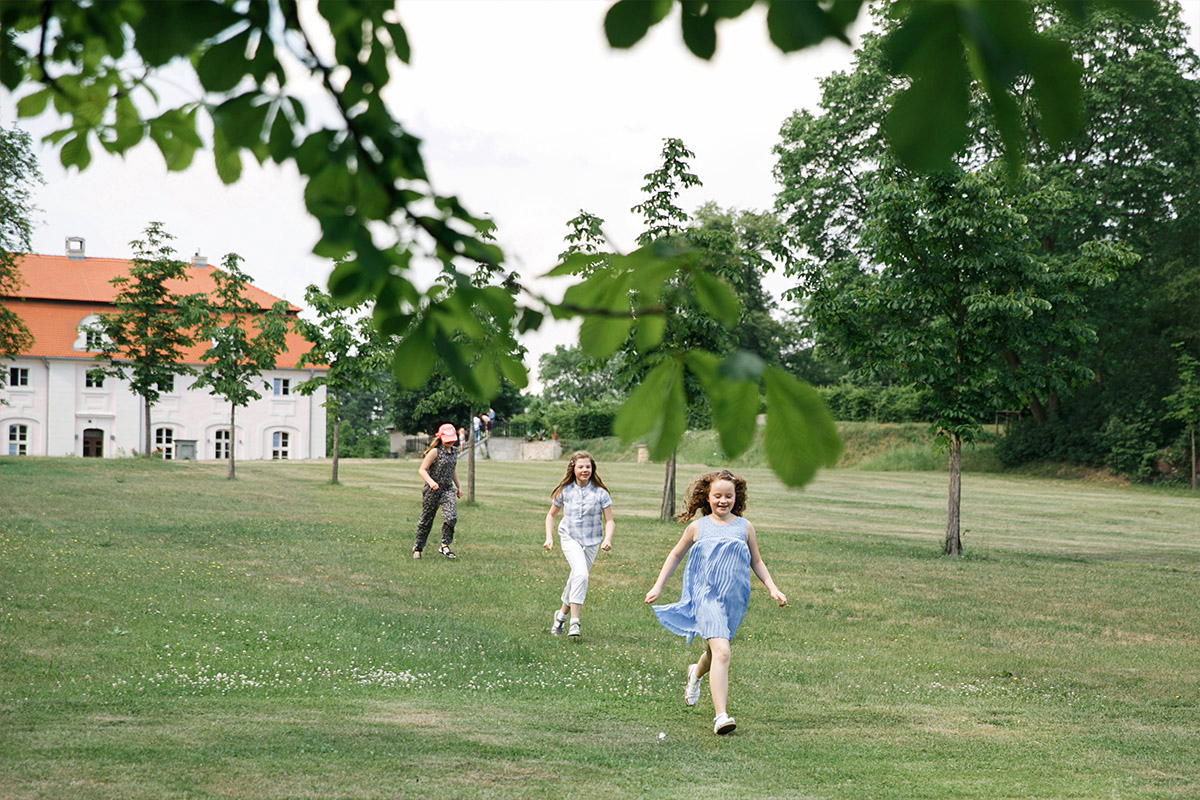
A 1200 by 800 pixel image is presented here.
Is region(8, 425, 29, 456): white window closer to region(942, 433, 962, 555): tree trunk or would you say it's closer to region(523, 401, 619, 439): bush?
region(523, 401, 619, 439): bush

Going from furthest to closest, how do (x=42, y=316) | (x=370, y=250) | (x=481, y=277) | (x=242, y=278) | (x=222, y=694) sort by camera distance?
1. (x=42, y=316)
2. (x=242, y=278)
3. (x=222, y=694)
4. (x=481, y=277)
5. (x=370, y=250)

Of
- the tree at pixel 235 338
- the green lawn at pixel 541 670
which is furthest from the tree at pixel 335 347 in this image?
the green lawn at pixel 541 670

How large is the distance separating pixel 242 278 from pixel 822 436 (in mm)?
33625

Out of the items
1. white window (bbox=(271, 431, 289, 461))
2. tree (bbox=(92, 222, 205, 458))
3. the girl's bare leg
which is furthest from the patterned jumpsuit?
white window (bbox=(271, 431, 289, 461))

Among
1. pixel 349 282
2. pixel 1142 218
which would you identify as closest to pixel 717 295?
pixel 349 282

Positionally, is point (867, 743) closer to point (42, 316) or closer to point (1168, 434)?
point (1168, 434)

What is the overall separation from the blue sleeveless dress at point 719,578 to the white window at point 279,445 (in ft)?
204

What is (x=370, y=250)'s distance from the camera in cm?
170

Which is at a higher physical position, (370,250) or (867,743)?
(370,250)

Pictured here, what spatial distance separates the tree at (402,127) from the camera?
4.09 feet

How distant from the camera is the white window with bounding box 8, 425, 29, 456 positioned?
6138cm

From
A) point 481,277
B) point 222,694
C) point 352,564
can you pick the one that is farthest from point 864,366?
point 481,277

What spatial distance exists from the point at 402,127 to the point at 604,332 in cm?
60

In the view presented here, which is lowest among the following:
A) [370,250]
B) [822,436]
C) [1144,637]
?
[1144,637]
